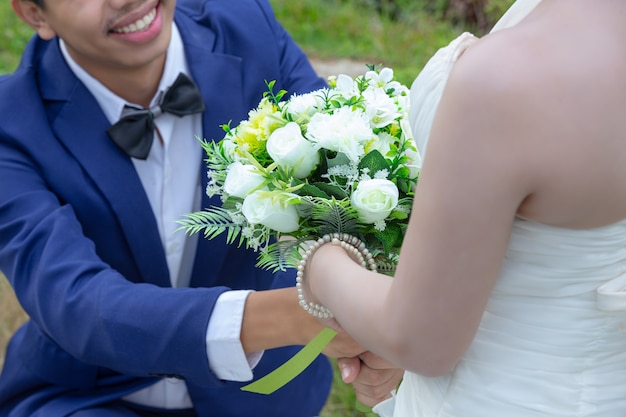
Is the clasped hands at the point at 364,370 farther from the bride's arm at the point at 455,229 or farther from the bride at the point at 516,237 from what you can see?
the bride's arm at the point at 455,229

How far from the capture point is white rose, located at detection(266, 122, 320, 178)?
5.35 ft

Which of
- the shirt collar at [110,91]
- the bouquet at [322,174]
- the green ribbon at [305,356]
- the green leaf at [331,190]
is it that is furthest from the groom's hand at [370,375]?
the shirt collar at [110,91]

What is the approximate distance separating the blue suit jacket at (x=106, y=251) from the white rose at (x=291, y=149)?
0.49 metres

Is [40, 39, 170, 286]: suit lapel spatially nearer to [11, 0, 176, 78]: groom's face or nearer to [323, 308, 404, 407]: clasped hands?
[11, 0, 176, 78]: groom's face

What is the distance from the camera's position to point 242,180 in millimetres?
1639

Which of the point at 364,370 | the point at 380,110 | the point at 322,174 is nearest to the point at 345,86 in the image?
the point at 380,110

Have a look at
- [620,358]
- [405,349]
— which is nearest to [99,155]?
[405,349]

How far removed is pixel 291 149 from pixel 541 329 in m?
0.56

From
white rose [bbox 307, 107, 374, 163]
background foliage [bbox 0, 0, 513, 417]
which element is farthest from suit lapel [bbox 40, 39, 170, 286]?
background foliage [bbox 0, 0, 513, 417]

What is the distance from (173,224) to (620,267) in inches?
56.5

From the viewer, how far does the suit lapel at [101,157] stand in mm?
2340

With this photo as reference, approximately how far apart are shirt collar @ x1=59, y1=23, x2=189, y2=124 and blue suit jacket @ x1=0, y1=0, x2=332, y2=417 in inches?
1.2

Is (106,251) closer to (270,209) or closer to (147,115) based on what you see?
(147,115)

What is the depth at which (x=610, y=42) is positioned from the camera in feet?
3.70
